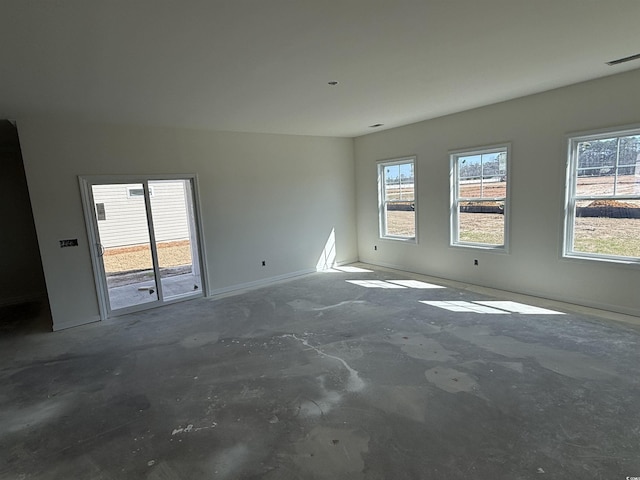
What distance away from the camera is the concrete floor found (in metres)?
2.07

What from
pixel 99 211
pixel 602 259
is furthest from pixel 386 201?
pixel 99 211

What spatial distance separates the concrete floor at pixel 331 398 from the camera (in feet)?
6.80

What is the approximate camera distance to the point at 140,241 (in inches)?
258

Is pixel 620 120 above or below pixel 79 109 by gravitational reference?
below

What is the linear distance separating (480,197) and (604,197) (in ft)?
5.05

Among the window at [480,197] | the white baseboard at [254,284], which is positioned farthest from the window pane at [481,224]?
the white baseboard at [254,284]

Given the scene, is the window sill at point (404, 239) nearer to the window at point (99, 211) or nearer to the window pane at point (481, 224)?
the window pane at point (481, 224)

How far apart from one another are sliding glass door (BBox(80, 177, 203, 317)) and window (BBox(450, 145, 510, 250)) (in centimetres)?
431

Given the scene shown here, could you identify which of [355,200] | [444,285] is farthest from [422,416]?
[355,200]

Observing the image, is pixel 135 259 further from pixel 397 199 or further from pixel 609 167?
pixel 609 167

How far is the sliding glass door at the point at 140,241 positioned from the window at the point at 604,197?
537cm

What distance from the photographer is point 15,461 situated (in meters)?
2.21

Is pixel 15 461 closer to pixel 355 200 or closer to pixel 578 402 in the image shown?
pixel 578 402

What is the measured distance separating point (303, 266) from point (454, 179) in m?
3.20
